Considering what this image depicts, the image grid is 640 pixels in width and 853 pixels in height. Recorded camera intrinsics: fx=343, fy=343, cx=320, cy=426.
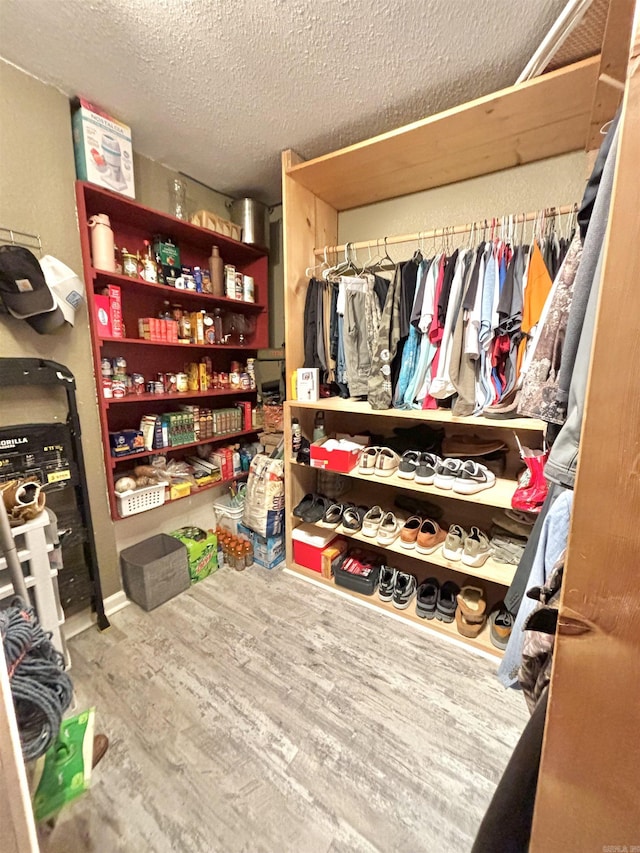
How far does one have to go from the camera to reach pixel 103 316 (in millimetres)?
1660

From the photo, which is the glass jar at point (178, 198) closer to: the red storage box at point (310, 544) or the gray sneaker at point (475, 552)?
the red storage box at point (310, 544)

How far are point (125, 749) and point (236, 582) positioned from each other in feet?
3.00

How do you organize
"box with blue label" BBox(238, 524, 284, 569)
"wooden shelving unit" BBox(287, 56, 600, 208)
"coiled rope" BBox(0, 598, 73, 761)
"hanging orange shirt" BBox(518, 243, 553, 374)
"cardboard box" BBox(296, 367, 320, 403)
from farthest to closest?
1. "box with blue label" BBox(238, 524, 284, 569)
2. "cardboard box" BBox(296, 367, 320, 403)
3. "hanging orange shirt" BBox(518, 243, 553, 374)
4. "wooden shelving unit" BBox(287, 56, 600, 208)
5. "coiled rope" BBox(0, 598, 73, 761)

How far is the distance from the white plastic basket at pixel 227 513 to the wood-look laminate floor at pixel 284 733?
589mm

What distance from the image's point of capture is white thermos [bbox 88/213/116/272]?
161cm

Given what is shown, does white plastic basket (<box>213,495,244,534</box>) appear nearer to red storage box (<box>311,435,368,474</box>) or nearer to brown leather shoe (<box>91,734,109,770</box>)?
red storage box (<box>311,435,368,474</box>)

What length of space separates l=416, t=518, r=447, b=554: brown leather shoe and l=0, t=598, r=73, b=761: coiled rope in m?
1.41

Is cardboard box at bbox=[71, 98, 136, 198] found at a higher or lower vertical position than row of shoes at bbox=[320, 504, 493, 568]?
higher

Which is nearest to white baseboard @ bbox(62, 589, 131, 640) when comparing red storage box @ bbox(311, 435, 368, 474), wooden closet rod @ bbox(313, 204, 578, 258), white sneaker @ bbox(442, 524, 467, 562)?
red storage box @ bbox(311, 435, 368, 474)

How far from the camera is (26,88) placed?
1.36 metres

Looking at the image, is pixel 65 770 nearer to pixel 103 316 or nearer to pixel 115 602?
pixel 115 602

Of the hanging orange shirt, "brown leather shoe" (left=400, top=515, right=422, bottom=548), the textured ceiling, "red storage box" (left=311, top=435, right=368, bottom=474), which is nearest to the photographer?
the textured ceiling

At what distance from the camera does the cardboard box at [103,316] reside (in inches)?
64.0

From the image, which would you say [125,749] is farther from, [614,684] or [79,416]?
[614,684]
